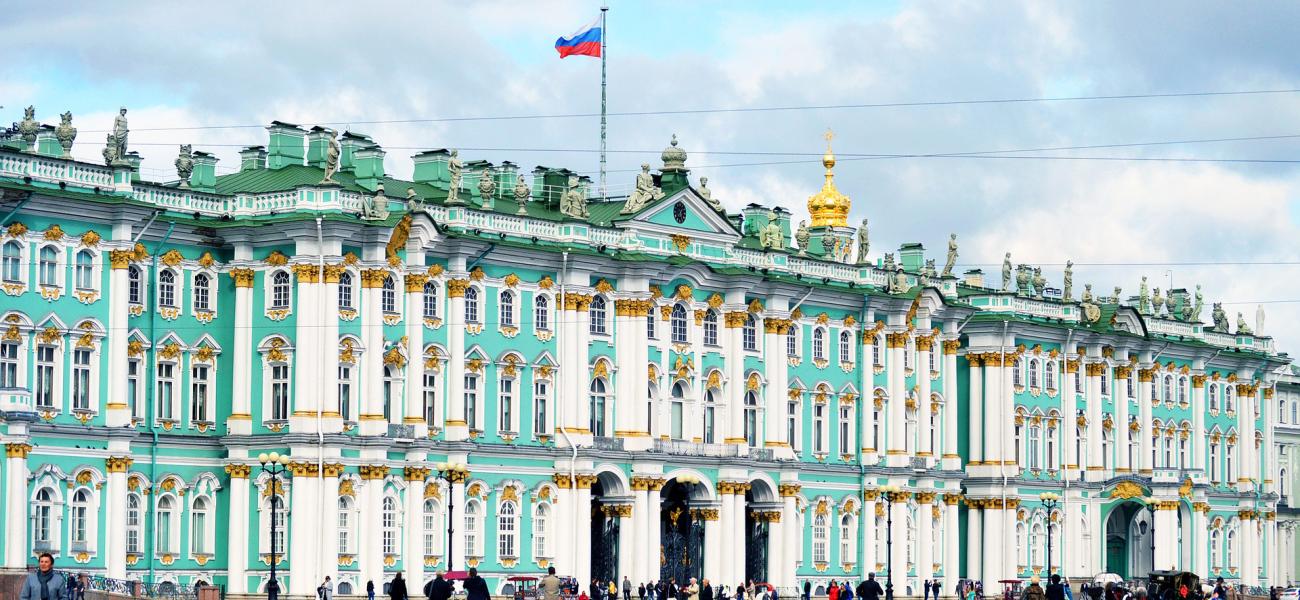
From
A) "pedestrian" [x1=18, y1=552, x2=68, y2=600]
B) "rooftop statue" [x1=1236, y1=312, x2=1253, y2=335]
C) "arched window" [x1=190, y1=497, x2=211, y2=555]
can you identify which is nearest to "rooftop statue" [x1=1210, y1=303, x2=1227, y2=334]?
"rooftop statue" [x1=1236, y1=312, x2=1253, y2=335]

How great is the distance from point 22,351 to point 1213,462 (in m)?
65.9

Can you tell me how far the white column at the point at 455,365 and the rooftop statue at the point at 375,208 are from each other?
4492mm

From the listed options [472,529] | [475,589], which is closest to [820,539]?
[472,529]

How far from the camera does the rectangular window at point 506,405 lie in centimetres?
8075

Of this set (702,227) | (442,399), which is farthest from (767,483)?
(442,399)

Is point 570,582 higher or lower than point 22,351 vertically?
lower

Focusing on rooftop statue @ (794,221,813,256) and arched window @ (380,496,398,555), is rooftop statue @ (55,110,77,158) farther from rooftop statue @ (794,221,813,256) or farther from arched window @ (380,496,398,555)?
rooftop statue @ (794,221,813,256)

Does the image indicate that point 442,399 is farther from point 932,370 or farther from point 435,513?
point 932,370

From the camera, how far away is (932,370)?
98.9 meters

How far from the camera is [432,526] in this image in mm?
77938

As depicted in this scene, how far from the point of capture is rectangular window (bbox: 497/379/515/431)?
80750 millimetres

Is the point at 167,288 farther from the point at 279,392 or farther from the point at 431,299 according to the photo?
the point at 431,299

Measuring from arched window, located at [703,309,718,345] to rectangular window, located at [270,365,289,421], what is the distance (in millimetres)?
18869

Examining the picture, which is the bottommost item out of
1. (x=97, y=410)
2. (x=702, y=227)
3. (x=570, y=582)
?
(x=570, y=582)
